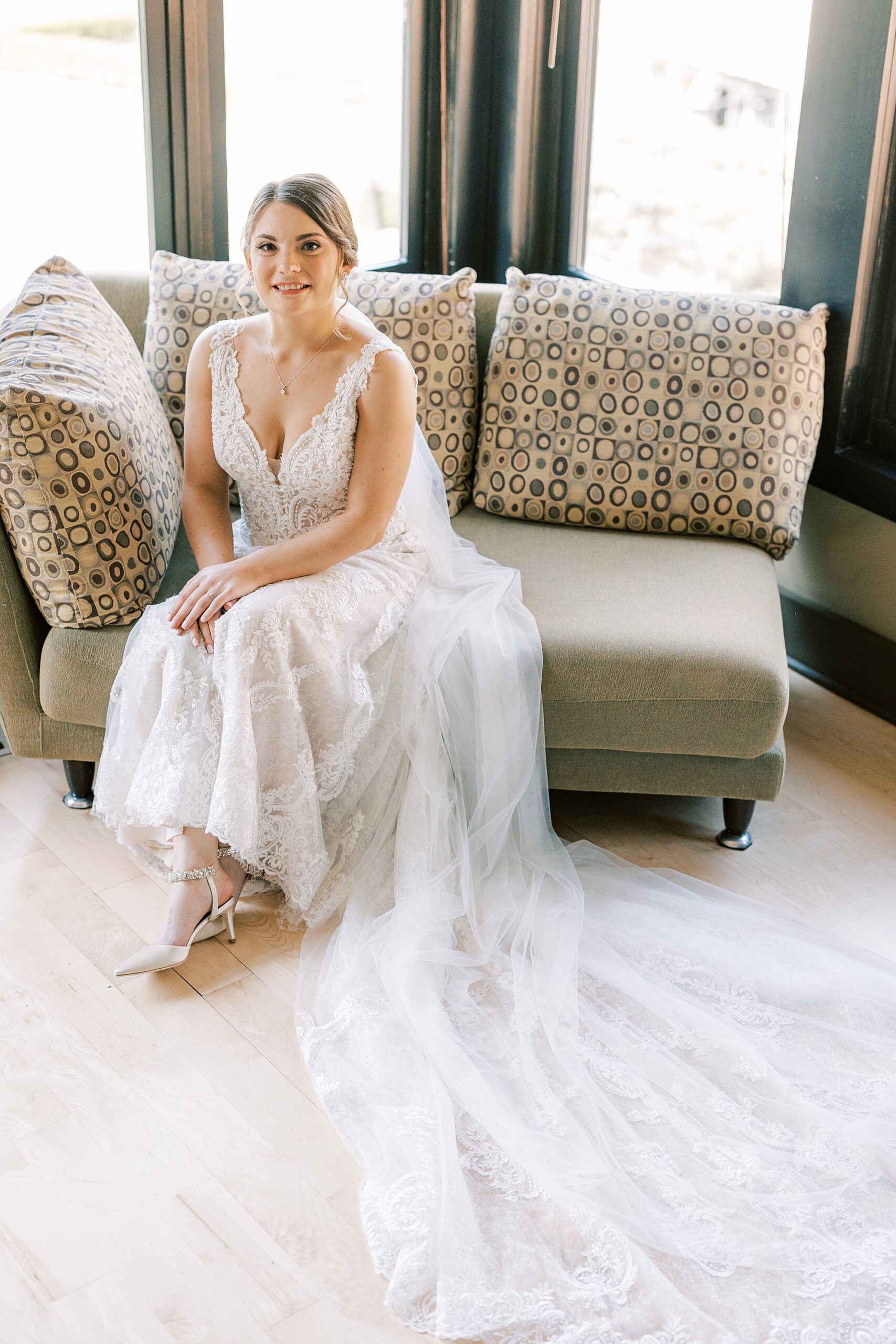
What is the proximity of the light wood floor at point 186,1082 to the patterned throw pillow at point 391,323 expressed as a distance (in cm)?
86

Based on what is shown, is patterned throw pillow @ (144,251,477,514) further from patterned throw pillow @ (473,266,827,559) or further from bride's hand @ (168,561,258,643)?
bride's hand @ (168,561,258,643)

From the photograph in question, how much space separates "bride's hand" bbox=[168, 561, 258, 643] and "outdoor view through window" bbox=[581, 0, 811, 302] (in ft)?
5.23

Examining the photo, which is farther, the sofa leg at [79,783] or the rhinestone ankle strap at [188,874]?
the sofa leg at [79,783]

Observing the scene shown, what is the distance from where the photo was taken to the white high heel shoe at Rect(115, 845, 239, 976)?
1980mm

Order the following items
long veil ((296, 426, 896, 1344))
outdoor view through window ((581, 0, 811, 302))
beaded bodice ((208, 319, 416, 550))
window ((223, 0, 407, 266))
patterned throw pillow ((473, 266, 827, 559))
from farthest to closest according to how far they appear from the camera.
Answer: window ((223, 0, 407, 266)), outdoor view through window ((581, 0, 811, 302)), patterned throw pillow ((473, 266, 827, 559)), beaded bodice ((208, 319, 416, 550)), long veil ((296, 426, 896, 1344))

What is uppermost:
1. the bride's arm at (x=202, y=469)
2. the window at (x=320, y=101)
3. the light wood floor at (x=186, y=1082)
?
the window at (x=320, y=101)

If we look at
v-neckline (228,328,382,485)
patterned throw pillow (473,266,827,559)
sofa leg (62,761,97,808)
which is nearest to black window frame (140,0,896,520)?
patterned throw pillow (473,266,827,559)

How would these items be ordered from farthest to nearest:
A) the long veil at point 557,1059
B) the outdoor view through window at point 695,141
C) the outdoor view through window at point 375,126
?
the outdoor view through window at point 695,141 < the outdoor view through window at point 375,126 < the long veil at point 557,1059

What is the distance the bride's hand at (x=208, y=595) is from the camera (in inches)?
80.2

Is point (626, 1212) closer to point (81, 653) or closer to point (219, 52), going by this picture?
point (81, 653)

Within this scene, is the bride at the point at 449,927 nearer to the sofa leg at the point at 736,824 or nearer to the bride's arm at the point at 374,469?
the bride's arm at the point at 374,469

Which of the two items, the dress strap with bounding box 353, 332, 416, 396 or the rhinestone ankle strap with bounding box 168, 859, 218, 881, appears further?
the dress strap with bounding box 353, 332, 416, 396

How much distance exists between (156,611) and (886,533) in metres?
1.67

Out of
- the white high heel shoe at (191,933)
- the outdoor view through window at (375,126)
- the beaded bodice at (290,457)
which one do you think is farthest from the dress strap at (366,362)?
the outdoor view through window at (375,126)
